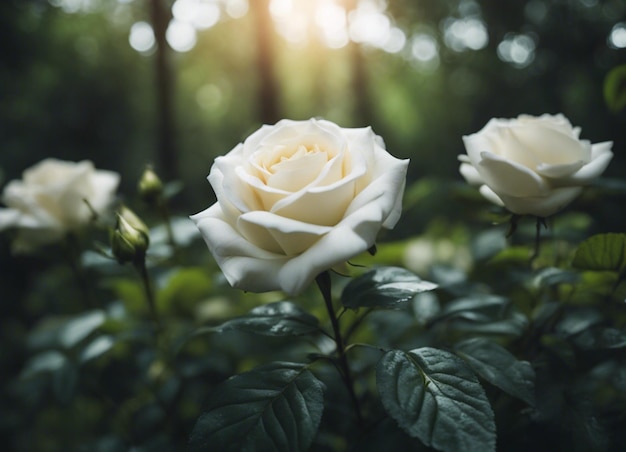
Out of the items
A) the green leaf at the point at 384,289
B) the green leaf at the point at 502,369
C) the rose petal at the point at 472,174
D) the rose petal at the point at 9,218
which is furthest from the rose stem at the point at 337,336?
the rose petal at the point at 9,218

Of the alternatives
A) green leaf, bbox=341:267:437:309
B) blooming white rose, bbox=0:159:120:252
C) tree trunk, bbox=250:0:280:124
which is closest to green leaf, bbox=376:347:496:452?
green leaf, bbox=341:267:437:309

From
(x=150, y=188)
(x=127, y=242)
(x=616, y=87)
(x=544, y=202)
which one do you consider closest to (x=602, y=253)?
(x=544, y=202)

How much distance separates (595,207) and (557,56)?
2.97m

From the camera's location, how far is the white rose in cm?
42

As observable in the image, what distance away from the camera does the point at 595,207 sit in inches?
36.9

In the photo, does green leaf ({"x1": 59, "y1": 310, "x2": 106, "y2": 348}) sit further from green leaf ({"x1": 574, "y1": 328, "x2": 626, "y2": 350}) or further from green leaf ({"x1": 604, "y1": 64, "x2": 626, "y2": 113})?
green leaf ({"x1": 604, "y1": 64, "x2": 626, "y2": 113})

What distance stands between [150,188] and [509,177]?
61 cm

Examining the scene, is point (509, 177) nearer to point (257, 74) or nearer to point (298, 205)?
point (298, 205)

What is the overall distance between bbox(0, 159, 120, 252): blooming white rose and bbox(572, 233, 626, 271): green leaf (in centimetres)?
83

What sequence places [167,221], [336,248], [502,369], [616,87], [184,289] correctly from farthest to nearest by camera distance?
[184,289] < [167,221] < [616,87] < [502,369] < [336,248]

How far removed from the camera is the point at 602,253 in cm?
57

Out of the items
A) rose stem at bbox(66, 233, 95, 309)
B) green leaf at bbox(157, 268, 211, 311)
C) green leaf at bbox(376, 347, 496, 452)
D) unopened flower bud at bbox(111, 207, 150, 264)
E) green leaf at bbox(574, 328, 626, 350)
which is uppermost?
unopened flower bud at bbox(111, 207, 150, 264)

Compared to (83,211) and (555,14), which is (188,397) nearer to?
(83,211)

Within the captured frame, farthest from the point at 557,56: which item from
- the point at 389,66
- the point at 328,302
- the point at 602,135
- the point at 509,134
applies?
the point at 389,66
